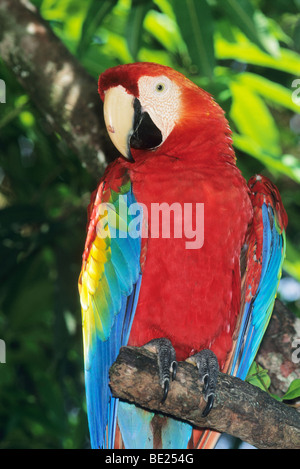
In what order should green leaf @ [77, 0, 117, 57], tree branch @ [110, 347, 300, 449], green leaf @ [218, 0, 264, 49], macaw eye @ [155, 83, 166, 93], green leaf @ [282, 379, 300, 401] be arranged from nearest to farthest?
tree branch @ [110, 347, 300, 449] → green leaf @ [282, 379, 300, 401] → macaw eye @ [155, 83, 166, 93] → green leaf @ [218, 0, 264, 49] → green leaf @ [77, 0, 117, 57]

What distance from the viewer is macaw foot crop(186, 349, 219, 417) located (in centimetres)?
125

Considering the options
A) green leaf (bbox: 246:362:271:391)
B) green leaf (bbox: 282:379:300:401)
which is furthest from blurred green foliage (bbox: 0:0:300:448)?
green leaf (bbox: 282:379:300:401)

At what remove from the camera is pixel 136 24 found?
2.01 meters

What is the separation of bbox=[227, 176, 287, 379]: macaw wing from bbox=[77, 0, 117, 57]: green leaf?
83cm

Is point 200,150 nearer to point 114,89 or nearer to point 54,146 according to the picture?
point 114,89

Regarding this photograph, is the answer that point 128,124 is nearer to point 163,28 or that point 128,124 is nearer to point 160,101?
point 160,101

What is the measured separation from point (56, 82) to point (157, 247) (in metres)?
0.87

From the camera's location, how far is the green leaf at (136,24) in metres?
1.99

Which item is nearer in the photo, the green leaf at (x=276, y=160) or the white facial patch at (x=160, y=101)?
the white facial patch at (x=160, y=101)

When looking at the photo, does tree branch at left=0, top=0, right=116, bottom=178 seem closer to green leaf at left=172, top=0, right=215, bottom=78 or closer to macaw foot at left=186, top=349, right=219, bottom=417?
green leaf at left=172, top=0, right=215, bottom=78

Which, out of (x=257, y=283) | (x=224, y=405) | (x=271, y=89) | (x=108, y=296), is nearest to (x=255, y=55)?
(x=271, y=89)

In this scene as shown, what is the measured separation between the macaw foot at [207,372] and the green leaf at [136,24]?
1.11 m

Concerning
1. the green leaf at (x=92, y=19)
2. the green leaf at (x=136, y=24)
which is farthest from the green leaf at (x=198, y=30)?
the green leaf at (x=92, y=19)

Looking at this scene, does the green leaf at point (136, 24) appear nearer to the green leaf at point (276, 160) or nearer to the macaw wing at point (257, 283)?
the green leaf at point (276, 160)
